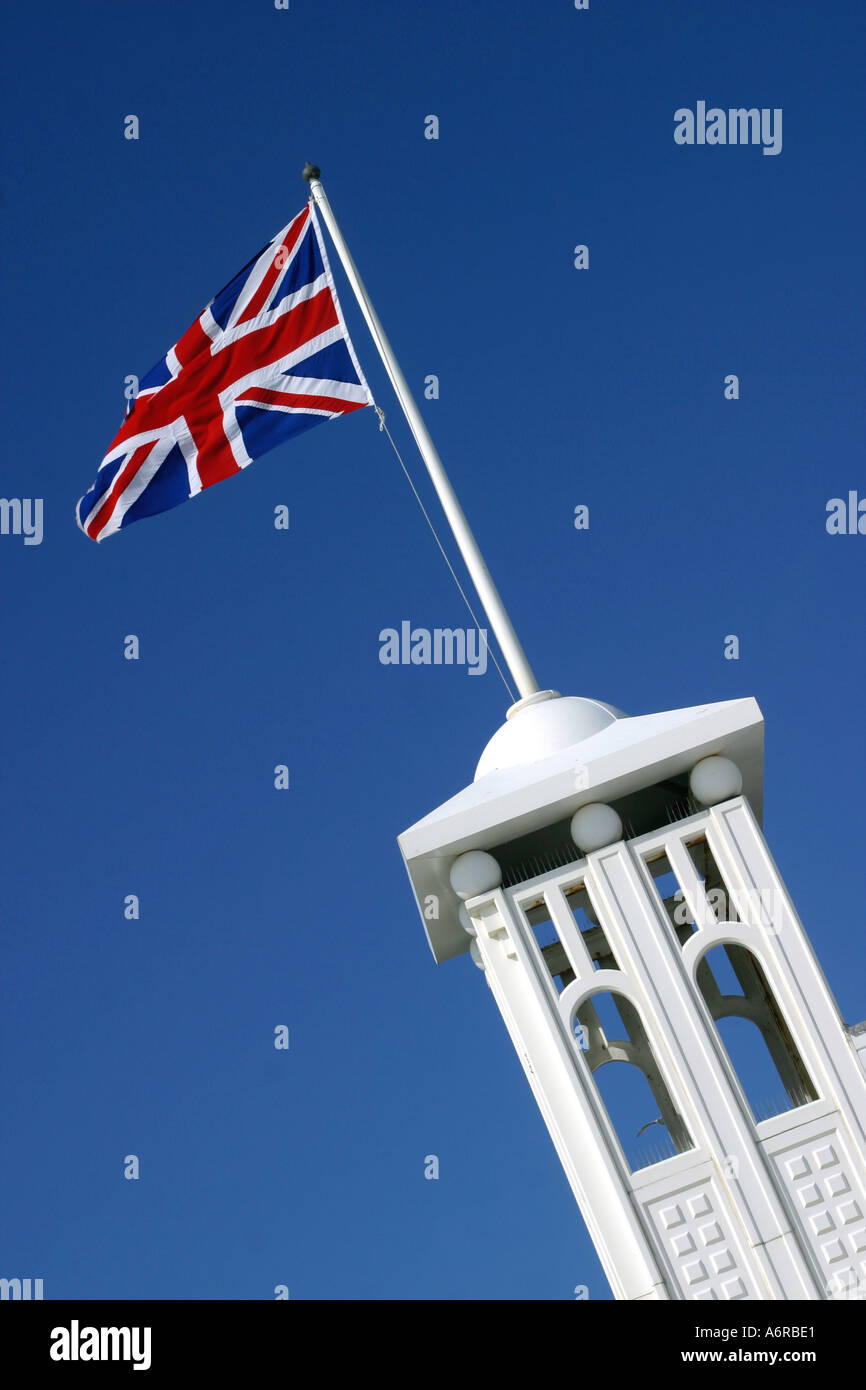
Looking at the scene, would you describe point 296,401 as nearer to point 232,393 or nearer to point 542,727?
point 232,393

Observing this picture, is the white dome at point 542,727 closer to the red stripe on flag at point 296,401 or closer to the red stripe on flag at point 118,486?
the red stripe on flag at point 296,401

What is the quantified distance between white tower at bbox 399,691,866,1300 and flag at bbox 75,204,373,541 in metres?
6.32

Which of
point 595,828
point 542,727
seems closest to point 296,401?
point 542,727

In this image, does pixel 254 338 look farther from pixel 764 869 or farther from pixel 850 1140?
pixel 850 1140

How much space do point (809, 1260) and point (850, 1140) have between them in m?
1.71

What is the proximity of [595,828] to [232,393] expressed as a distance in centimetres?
967

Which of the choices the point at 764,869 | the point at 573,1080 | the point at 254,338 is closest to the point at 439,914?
the point at 573,1080

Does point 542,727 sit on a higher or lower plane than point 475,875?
higher

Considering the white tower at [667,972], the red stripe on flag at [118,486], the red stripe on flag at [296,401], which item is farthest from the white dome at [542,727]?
the red stripe on flag at [118,486]

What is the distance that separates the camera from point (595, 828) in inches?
893

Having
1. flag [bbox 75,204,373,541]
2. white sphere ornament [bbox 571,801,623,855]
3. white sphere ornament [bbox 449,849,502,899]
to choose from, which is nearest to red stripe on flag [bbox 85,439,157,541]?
flag [bbox 75,204,373,541]

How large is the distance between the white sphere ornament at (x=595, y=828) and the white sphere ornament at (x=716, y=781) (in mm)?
1320

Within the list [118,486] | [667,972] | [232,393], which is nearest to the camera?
[667,972]

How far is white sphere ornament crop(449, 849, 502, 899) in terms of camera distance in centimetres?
2283
